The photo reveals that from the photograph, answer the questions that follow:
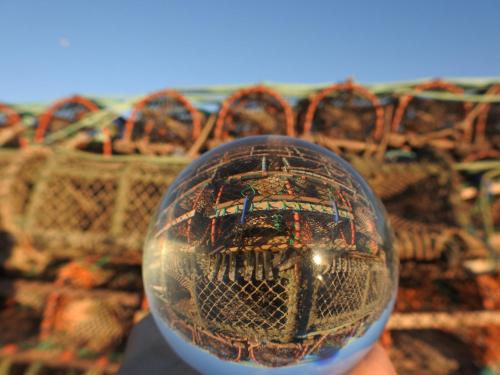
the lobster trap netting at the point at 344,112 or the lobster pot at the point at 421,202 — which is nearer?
the lobster pot at the point at 421,202

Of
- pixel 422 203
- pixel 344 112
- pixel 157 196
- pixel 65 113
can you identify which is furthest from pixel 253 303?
pixel 65 113

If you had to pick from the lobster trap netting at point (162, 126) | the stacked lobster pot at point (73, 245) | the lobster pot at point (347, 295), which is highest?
the lobster trap netting at point (162, 126)

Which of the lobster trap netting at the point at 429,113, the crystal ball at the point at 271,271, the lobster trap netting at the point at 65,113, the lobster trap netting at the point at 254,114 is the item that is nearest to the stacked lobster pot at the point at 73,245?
the lobster trap netting at the point at 65,113

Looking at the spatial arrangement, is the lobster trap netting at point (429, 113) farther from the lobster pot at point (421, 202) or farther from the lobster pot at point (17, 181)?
the lobster pot at point (17, 181)

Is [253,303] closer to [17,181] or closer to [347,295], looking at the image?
[347,295]

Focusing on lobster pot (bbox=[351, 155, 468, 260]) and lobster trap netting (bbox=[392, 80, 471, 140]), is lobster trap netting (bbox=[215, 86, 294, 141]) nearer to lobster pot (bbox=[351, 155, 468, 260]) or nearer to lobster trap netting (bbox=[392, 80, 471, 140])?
lobster pot (bbox=[351, 155, 468, 260])

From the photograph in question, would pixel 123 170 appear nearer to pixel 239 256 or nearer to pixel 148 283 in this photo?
pixel 148 283
